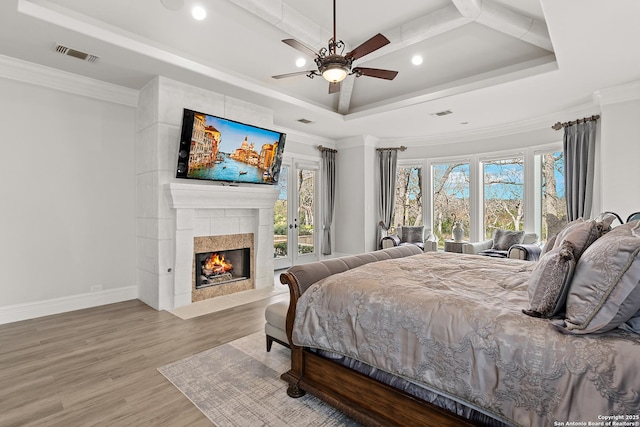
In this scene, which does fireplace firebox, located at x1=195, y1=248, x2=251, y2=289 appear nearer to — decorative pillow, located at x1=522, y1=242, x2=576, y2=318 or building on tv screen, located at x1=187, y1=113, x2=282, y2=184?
building on tv screen, located at x1=187, y1=113, x2=282, y2=184

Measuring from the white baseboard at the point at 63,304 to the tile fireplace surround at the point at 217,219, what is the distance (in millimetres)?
904

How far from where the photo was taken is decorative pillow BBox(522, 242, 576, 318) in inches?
58.2

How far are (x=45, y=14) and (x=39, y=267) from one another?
276 cm

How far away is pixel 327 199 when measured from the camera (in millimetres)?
7535

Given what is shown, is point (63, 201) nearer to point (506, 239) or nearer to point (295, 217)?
point (295, 217)

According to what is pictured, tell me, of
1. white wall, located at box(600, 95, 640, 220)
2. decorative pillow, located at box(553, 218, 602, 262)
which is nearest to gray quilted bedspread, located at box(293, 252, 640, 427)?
decorative pillow, located at box(553, 218, 602, 262)

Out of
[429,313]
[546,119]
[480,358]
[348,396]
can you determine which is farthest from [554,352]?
[546,119]

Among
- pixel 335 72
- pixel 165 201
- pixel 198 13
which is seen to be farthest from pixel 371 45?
pixel 165 201

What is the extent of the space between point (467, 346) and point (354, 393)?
797 millimetres

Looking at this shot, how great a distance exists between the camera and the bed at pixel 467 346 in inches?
47.8

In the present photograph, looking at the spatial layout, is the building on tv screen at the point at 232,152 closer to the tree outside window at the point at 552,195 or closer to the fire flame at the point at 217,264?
the fire flame at the point at 217,264

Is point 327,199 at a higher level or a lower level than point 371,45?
lower

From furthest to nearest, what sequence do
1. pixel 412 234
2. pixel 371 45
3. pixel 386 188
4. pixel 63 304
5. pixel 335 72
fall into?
pixel 386 188 → pixel 412 234 → pixel 63 304 → pixel 335 72 → pixel 371 45

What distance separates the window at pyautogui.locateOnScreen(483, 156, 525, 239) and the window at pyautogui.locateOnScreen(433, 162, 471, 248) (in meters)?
0.38
